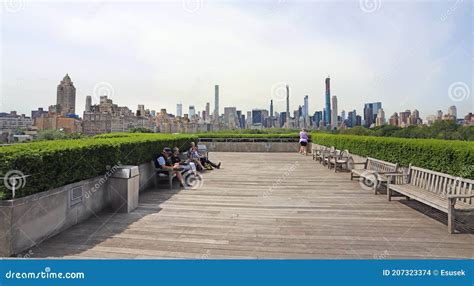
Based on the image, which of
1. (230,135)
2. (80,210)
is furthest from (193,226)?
(230,135)

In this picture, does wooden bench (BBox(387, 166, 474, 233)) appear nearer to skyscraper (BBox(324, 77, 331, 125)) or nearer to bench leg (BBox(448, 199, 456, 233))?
bench leg (BBox(448, 199, 456, 233))

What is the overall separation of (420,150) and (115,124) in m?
12.4

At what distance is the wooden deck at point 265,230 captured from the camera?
11.4 ft

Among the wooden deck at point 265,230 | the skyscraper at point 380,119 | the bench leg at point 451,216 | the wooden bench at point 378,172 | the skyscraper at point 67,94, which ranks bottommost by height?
the wooden deck at point 265,230

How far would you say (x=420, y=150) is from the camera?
6.20 metres

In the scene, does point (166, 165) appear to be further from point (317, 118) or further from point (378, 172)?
point (317, 118)

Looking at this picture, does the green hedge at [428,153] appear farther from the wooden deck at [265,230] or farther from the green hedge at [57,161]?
the green hedge at [57,161]

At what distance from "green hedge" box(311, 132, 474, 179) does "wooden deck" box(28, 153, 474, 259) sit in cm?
91

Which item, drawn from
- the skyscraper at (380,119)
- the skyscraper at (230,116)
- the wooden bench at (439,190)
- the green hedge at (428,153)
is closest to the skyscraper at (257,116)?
the skyscraper at (230,116)

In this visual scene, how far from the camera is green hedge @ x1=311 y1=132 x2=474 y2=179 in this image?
15.9 feet

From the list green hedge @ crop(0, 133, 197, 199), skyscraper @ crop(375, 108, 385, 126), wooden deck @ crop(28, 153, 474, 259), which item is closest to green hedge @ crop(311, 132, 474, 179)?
wooden deck @ crop(28, 153, 474, 259)

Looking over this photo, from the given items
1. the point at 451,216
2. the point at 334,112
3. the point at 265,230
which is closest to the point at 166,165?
the point at 265,230

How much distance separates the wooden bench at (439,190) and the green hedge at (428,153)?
251mm
